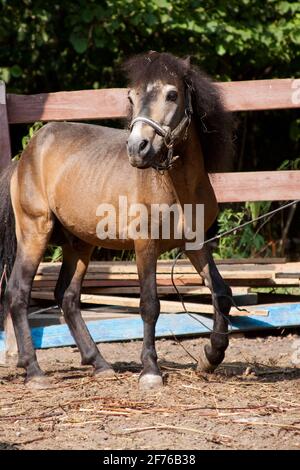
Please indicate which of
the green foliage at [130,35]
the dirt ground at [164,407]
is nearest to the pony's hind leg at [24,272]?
the dirt ground at [164,407]

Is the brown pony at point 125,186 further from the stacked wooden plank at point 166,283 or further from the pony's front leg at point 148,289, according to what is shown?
the stacked wooden plank at point 166,283

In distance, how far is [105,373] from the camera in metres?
6.54

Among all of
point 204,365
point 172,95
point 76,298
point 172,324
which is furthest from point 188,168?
point 172,324

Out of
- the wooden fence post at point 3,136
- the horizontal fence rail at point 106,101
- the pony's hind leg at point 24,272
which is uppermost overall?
the horizontal fence rail at point 106,101

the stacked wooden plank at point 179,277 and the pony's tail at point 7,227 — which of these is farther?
the stacked wooden plank at point 179,277

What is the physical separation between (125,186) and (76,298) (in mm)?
1182

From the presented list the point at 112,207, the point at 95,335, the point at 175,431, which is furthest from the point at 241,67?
the point at 175,431

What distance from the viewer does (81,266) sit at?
7.01m

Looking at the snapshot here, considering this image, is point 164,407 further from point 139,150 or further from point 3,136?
point 3,136

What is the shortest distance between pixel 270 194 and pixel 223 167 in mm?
1620

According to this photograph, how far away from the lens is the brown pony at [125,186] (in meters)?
5.71

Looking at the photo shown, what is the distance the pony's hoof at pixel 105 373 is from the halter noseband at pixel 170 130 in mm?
1671

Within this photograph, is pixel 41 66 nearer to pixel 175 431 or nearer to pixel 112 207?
pixel 112 207

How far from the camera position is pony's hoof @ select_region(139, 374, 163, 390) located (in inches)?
229
